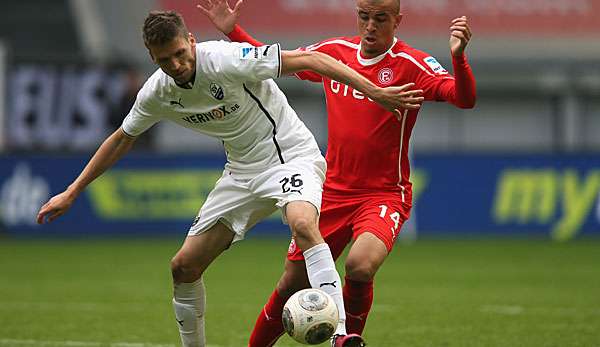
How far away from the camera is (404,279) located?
13477 mm

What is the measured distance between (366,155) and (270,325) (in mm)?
1262

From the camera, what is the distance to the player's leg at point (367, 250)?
22.4 feet

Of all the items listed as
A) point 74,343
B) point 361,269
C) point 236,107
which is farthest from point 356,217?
point 74,343

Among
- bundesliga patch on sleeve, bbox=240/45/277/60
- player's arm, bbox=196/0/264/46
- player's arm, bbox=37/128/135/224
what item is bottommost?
player's arm, bbox=37/128/135/224

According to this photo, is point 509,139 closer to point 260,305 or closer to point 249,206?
point 260,305

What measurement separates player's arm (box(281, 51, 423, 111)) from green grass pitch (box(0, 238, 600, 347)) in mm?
2473

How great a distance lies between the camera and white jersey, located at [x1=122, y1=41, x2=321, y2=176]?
22.0ft

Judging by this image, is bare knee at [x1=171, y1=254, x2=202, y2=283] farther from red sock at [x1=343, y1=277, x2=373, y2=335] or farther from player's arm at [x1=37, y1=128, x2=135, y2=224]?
red sock at [x1=343, y1=277, x2=373, y2=335]

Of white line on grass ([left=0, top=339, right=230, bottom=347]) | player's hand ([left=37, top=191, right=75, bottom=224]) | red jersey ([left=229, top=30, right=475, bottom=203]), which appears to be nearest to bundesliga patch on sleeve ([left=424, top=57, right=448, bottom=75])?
red jersey ([left=229, top=30, right=475, bottom=203])

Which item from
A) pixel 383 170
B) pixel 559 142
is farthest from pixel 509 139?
pixel 383 170

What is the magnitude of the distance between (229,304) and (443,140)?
17607mm

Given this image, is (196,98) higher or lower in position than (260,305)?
higher

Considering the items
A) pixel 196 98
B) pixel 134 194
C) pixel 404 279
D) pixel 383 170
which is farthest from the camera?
pixel 134 194

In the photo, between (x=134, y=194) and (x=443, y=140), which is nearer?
(x=134, y=194)
